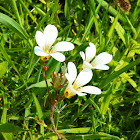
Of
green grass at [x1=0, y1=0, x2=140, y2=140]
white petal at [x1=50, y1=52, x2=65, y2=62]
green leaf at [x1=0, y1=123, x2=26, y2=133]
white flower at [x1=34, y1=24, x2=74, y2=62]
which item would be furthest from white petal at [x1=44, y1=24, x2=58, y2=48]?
green leaf at [x1=0, y1=123, x2=26, y2=133]

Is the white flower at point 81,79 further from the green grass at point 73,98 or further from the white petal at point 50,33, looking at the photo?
the green grass at point 73,98

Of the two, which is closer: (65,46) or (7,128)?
(65,46)

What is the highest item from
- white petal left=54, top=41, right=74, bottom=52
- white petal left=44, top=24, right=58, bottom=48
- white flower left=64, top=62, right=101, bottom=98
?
white petal left=44, top=24, right=58, bottom=48

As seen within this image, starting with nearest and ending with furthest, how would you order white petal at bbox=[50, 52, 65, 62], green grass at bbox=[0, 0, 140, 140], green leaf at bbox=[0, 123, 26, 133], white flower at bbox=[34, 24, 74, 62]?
white petal at bbox=[50, 52, 65, 62] < white flower at bbox=[34, 24, 74, 62] < green leaf at bbox=[0, 123, 26, 133] < green grass at bbox=[0, 0, 140, 140]

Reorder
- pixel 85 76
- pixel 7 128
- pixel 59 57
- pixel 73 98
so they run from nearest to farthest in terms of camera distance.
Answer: pixel 59 57 < pixel 85 76 < pixel 7 128 < pixel 73 98

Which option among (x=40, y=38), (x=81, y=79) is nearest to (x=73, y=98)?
(x=81, y=79)

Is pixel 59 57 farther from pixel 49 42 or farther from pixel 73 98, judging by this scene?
pixel 73 98

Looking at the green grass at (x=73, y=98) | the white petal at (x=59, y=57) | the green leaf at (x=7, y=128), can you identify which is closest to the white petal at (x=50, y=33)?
the white petal at (x=59, y=57)

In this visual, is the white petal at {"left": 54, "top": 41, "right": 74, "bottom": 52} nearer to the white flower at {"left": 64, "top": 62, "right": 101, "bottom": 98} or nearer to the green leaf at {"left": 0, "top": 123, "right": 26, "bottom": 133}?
the white flower at {"left": 64, "top": 62, "right": 101, "bottom": 98}

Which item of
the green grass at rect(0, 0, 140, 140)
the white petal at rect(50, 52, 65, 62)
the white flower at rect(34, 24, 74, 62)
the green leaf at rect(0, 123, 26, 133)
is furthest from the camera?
the green grass at rect(0, 0, 140, 140)
